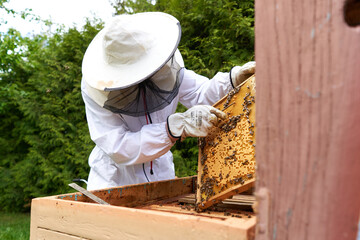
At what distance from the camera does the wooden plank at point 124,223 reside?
720 millimetres

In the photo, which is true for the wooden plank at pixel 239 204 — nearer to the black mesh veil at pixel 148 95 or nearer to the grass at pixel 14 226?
the black mesh veil at pixel 148 95

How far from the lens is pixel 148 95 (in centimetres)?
189

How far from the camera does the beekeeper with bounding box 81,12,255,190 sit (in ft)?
5.39

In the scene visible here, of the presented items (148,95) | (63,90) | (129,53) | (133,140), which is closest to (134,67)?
(129,53)

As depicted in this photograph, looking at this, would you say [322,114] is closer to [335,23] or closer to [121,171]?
[335,23]

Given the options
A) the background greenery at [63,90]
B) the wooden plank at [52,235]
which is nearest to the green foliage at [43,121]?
the background greenery at [63,90]

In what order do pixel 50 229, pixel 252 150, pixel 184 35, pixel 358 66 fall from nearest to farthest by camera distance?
pixel 358 66, pixel 50 229, pixel 252 150, pixel 184 35

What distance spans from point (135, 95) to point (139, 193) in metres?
0.59

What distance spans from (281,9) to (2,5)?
6856 millimetres

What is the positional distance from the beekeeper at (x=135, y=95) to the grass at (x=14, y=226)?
303 cm

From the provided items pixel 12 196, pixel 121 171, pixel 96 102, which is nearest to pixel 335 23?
pixel 96 102

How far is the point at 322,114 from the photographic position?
0.49m

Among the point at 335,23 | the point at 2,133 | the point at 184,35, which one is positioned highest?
the point at 184,35

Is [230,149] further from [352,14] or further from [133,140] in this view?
[352,14]
